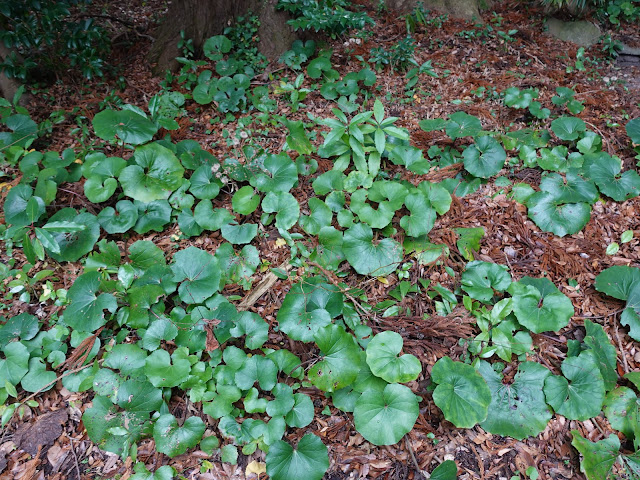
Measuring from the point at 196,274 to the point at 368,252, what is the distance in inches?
43.6

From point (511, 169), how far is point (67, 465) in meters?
3.48

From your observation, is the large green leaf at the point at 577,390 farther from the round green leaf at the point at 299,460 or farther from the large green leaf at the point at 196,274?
the large green leaf at the point at 196,274

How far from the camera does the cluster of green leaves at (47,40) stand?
3068mm

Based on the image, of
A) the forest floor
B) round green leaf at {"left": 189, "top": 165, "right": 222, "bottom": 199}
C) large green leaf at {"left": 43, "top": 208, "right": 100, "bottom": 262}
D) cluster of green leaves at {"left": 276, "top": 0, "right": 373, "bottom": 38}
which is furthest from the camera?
cluster of green leaves at {"left": 276, "top": 0, "right": 373, "bottom": 38}

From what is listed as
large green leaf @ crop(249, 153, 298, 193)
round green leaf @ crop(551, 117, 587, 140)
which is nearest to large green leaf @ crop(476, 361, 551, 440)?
large green leaf @ crop(249, 153, 298, 193)

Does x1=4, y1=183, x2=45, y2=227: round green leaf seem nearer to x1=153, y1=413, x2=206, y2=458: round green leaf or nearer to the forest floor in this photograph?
the forest floor

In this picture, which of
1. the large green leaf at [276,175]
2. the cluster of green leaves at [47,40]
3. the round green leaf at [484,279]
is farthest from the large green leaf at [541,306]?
the cluster of green leaves at [47,40]

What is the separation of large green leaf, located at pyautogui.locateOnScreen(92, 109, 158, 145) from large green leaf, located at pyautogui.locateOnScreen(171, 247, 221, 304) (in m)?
1.13

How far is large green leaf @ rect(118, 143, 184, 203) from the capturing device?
111 inches

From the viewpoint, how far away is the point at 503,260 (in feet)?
8.66

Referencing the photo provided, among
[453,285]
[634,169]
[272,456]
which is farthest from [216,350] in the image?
[634,169]

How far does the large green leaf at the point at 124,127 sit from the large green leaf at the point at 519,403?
2842 mm

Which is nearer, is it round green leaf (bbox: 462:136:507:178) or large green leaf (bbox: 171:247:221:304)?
large green leaf (bbox: 171:247:221:304)

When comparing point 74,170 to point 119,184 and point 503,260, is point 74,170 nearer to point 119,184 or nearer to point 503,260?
point 119,184
